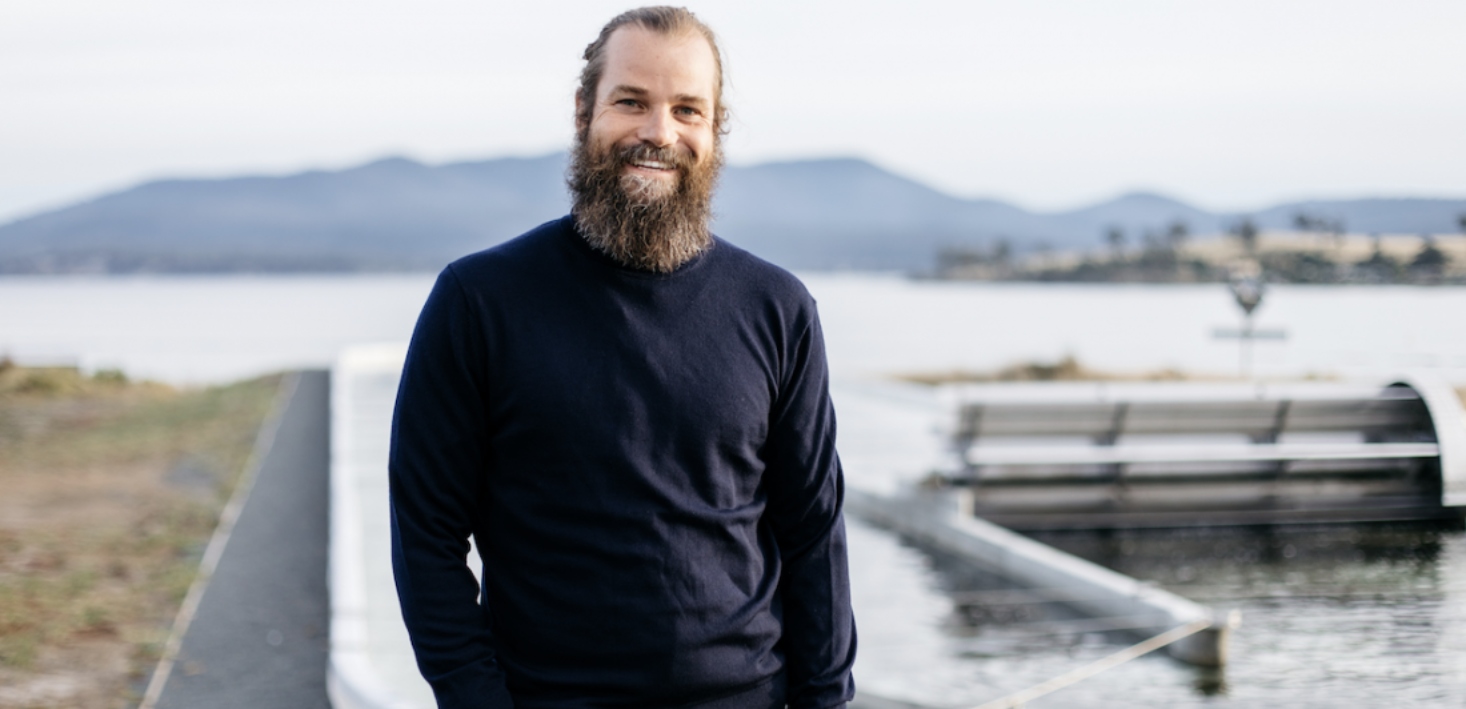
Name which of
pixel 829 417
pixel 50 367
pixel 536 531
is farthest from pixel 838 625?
pixel 50 367

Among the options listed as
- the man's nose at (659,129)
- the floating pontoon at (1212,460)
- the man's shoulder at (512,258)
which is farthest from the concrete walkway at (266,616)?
the floating pontoon at (1212,460)

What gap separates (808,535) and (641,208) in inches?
23.5

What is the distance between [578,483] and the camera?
1933 millimetres

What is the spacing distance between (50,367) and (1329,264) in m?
24.1

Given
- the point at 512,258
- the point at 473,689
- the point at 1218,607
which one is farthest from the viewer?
the point at 1218,607

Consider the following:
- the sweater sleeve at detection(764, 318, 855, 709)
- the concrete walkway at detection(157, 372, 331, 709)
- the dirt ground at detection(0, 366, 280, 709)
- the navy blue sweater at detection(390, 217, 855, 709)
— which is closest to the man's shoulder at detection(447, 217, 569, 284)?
the navy blue sweater at detection(390, 217, 855, 709)

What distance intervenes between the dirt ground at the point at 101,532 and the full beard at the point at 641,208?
12.9 ft

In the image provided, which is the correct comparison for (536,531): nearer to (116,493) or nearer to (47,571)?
(47,571)

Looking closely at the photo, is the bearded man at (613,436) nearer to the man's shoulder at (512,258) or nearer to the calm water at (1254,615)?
the man's shoulder at (512,258)

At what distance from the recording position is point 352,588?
576 cm

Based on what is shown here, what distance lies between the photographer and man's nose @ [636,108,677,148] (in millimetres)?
2045

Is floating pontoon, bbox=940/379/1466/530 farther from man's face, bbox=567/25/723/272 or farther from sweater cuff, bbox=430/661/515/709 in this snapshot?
sweater cuff, bbox=430/661/515/709

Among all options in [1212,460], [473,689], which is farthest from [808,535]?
[1212,460]

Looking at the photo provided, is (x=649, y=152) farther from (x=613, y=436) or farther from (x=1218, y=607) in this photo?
(x=1218, y=607)
